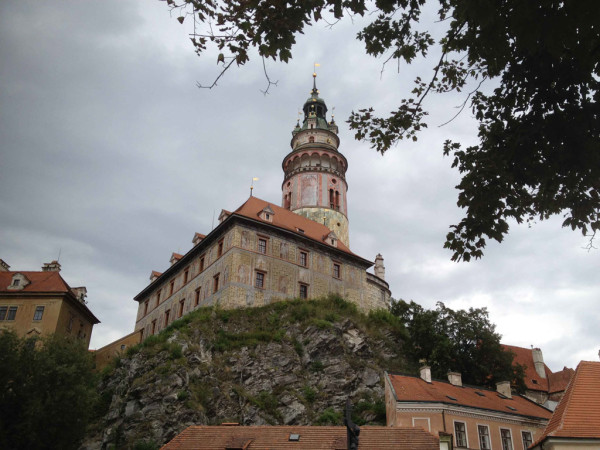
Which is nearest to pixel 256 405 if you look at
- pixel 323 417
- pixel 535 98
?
pixel 323 417

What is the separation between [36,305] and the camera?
39219mm

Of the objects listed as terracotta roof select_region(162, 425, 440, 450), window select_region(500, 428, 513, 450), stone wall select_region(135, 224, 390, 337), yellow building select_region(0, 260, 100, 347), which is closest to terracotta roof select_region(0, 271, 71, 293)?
yellow building select_region(0, 260, 100, 347)

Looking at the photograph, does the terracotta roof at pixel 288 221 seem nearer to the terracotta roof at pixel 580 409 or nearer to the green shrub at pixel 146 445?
the green shrub at pixel 146 445

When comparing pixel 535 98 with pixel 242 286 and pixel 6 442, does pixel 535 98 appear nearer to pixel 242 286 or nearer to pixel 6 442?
pixel 6 442

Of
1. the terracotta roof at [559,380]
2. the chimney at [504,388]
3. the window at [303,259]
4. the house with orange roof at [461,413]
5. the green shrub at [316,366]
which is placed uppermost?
the window at [303,259]

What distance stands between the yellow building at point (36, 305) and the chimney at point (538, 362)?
38.5m

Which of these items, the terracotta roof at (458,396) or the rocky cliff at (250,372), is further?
the rocky cliff at (250,372)

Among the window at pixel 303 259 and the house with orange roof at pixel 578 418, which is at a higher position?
the window at pixel 303 259

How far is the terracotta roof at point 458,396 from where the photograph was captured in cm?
2584

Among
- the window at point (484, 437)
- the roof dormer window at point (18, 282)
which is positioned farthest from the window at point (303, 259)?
the roof dormer window at point (18, 282)

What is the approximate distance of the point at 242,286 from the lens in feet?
116

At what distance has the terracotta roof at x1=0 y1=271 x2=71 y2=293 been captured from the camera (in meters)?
39.6

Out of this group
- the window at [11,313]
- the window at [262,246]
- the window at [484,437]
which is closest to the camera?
the window at [484,437]

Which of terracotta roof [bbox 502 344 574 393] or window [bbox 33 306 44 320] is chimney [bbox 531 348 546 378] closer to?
terracotta roof [bbox 502 344 574 393]
